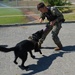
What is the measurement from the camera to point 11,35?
9.47 meters

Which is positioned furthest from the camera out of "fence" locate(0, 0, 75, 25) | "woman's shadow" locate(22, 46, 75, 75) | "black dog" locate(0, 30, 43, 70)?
"fence" locate(0, 0, 75, 25)

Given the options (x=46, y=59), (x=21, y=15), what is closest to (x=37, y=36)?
(x=46, y=59)

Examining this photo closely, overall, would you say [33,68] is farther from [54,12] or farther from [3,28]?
[3,28]

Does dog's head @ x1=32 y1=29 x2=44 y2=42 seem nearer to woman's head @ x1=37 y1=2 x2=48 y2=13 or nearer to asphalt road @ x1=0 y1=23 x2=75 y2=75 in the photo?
asphalt road @ x1=0 y1=23 x2=75 y2=75

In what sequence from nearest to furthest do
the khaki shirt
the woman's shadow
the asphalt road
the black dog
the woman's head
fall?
the black dog → the asphalt road → the woman's shadow → the woman's head → the khaki shirt

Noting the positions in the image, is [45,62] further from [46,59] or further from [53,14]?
[53,14]

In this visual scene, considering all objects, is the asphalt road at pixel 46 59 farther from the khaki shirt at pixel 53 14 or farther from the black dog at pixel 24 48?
the khaki shirt at pixel 53 14

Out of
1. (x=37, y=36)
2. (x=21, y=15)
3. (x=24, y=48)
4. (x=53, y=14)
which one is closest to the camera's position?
(x=24, y=48)

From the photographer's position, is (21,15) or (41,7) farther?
(21,15)

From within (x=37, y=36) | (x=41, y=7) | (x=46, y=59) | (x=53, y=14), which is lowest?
(x=46, y=59)

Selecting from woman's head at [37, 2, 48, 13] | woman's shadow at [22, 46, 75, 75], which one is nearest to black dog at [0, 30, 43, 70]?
woman's shadow at [22, 46, 75, 75]

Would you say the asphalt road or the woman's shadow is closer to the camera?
the asphalt road

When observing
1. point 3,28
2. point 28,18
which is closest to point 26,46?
point 3,28

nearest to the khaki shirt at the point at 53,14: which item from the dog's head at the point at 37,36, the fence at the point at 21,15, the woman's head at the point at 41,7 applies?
the woman's head at the point at 41,7
